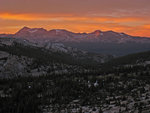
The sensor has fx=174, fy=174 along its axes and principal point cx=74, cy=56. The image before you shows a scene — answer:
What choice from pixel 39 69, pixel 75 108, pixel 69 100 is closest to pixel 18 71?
pixel 39 69

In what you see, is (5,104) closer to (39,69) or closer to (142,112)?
(142,112)

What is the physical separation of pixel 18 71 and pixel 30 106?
79.3 metres

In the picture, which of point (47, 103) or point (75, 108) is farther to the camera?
point (47, 103)

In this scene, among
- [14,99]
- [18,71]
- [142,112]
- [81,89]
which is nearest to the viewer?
[142,112]

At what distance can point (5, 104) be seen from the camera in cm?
3462

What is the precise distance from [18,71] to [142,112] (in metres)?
96.5

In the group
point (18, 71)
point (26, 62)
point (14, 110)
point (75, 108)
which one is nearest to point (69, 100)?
point (75, 108)

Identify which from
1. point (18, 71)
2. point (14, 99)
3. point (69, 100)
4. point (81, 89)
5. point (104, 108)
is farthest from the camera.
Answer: point (18, 71)

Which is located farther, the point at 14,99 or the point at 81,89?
the point at 81,89

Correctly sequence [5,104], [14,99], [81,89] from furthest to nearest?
[81,89] → [14,99] → [5,104]

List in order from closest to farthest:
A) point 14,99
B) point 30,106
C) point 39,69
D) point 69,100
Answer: point 30,106 → point 69,100 → point 14,99 → point 39,69

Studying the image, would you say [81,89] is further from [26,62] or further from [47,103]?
[26,62]

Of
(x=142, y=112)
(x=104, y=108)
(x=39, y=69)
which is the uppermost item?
(x=142, y=112)

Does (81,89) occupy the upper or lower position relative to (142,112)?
lower
